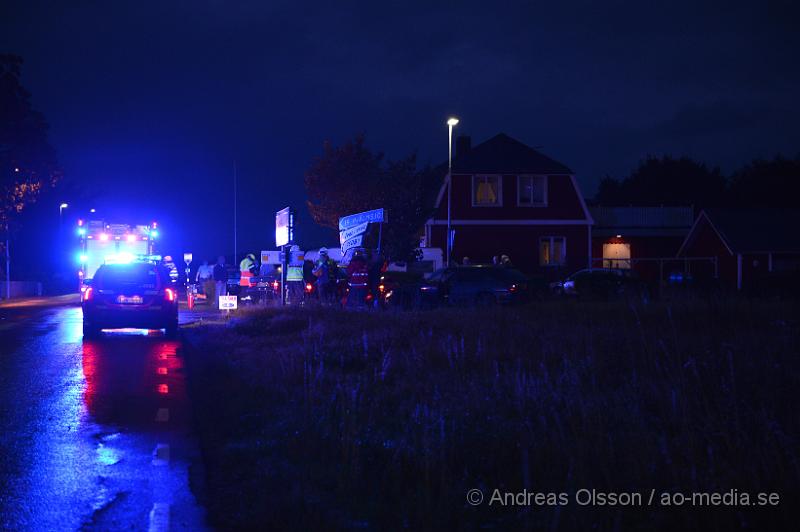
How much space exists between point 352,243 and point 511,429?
70.9 feet

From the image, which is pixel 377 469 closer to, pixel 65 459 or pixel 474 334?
pixel 65 459

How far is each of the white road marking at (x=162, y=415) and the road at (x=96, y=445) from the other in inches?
0.5

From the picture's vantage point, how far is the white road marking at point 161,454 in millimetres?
7310

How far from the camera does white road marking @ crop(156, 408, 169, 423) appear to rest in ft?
30.5

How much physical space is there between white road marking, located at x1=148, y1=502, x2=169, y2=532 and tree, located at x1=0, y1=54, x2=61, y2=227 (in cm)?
4636

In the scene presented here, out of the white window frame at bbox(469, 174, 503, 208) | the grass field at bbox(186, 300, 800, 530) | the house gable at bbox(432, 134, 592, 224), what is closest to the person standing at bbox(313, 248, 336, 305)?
the grass field at bbox(186, 300, 800, 530)

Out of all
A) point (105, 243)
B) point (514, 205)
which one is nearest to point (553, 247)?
point (514, 205)

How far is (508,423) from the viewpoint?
6.98m

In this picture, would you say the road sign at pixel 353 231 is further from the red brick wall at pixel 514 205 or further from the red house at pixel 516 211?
the red brick wall at pixel 514 205

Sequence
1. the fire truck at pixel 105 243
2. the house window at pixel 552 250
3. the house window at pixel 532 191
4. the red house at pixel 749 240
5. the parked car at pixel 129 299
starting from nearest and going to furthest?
1. the parked car at pixel 129 299
2. the fire truck at pixel 105 243
3. the red house at pixel 749 240
4. the house window at pixel 532 191
5. the house window at pixel 552 250

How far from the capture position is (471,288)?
24.4 meters

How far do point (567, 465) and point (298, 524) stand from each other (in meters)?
2.01

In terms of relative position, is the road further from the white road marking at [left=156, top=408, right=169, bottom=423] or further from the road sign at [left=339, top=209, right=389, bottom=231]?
the road sign at [left=339, top=209, right=389, bottom=231]

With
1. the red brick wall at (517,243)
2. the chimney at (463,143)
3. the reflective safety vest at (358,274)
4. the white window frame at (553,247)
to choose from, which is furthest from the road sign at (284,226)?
the chimney at (463,143)
